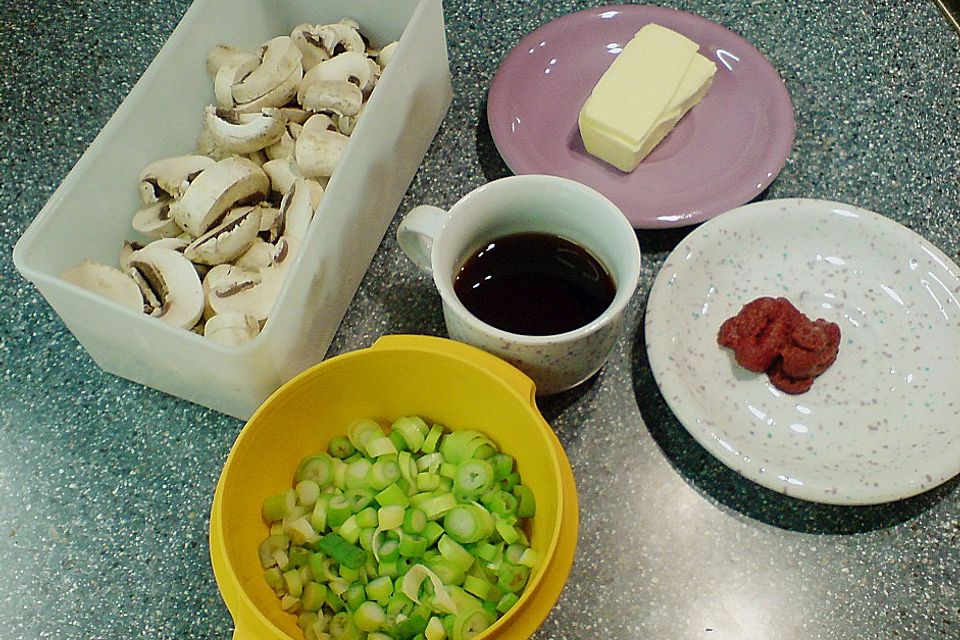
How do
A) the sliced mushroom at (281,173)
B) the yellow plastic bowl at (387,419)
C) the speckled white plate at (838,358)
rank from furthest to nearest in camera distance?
the sliced mushroom at (281,173) < the speckled white plate at (838,358) < the yellow plastic bowl at (387,419)

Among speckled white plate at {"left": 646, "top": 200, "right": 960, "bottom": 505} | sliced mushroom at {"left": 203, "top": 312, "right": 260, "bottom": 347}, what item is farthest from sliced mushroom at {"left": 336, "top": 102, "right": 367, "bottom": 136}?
speckled white plate at {"left": 646, "top": 200, "right": 960, "bottom": 505}

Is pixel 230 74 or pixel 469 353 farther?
pixel 230 74

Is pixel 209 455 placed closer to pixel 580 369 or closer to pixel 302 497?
pixel 302 497

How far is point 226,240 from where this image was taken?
0.74 meters

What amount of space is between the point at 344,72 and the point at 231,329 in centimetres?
29

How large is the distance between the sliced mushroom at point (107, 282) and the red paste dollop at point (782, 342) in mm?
506

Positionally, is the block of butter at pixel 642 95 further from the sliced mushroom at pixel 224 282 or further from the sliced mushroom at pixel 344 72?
the sliced mushroom at pixel 224 282

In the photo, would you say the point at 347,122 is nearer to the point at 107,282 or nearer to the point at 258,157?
the point at 258,157

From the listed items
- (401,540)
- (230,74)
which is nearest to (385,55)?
(230,74)

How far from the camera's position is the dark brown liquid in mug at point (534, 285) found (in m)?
0.73

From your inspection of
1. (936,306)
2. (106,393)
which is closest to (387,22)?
(106,393)

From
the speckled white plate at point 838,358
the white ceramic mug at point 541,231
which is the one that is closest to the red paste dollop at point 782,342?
the speckled white plate at point 838,358

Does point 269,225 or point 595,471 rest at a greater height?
point 269,225

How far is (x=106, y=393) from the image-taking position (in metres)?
0.80
